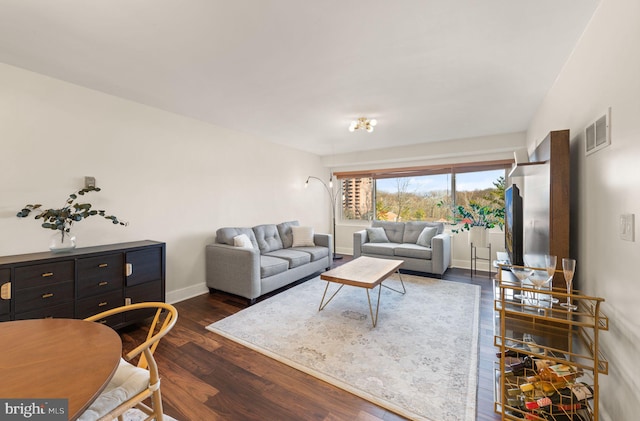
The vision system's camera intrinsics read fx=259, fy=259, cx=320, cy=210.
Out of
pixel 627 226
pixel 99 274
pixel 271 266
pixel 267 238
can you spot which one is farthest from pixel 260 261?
pixel 627 226

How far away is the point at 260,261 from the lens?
11.4 ft

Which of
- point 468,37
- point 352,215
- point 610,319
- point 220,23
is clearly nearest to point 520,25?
point 468,37

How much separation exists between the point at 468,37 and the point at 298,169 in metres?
4.11

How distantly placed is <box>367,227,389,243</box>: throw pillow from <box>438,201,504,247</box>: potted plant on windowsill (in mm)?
1292

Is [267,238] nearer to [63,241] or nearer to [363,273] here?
[363,273]

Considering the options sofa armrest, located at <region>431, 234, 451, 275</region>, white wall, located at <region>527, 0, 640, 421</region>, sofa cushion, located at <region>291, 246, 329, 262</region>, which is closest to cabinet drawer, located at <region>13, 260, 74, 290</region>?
sofa cushion, located at <region>291, 246, 329, 262</region>

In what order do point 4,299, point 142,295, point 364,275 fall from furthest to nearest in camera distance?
point 364,275
point 142,295
point 4,299

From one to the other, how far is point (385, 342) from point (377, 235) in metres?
→ 2.84

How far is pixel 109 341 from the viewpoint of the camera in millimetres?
1027

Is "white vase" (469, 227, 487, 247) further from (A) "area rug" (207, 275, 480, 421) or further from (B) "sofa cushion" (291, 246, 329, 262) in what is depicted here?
(B) "sofa cushion" (291, 246, 329, 262)

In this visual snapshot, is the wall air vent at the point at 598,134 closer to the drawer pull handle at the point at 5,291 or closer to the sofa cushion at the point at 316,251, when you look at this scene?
the sofa cushion at the point at 316,251

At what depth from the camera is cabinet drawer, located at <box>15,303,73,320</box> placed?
2.00 m

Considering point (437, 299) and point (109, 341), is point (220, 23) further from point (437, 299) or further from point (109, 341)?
point (437, 299)

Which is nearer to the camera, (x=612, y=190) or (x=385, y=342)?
(x=612, y=190)
